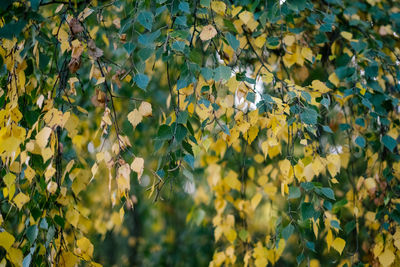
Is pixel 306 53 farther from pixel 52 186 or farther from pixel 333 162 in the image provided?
pixel 52 186

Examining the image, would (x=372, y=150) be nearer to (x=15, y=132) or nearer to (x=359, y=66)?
(x=359, y=66)

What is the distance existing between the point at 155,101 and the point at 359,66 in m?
1.58

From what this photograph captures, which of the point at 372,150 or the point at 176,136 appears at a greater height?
the point at 176,136

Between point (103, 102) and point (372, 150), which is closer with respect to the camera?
point (103, 102)

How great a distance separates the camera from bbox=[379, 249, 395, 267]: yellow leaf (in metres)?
1.15

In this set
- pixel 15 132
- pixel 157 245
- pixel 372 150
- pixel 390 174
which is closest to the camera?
pixel 15 132

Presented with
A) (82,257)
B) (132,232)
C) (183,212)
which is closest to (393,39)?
(82,257)

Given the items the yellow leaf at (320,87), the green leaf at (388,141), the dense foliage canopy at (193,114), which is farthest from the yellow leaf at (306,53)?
the green leaf at (388,141)

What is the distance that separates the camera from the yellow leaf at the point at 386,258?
1148 mm

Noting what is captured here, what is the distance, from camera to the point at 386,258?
116 centimetres

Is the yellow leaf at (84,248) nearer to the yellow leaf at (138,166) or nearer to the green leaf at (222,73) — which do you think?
the yellow leaf at (138,166)

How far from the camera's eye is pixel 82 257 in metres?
1.00

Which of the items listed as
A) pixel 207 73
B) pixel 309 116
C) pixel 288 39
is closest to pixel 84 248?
pixel 207 73

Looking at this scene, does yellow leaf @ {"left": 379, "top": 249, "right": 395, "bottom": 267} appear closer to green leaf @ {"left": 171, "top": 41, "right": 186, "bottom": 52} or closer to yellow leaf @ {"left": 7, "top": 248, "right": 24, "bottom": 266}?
green leaf @ {"left": 171, "top": 41, "right": 186, "bottom": 52}
